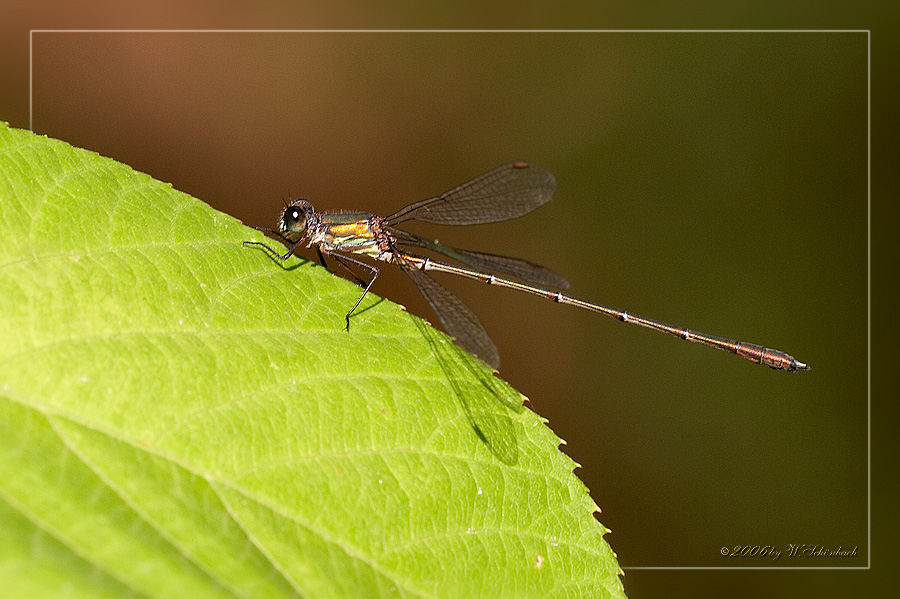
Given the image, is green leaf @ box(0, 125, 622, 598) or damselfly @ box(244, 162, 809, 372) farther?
damselfly @ box(244, 162, 809, 372)

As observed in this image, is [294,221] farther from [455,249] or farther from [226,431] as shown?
[226,431]

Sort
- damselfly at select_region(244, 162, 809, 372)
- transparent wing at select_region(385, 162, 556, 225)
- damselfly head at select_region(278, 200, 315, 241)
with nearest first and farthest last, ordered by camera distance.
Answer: damselfly head at select_region(278, 200, 315, 241) < damselfly at select_region(244, 162, 809, 372) < transparent wing at select_region(385, 162, 556, 225)

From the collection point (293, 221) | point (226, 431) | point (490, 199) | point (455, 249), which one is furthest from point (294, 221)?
point (226, 431)

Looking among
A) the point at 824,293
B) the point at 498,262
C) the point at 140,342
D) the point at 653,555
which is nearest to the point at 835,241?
the point at 824,293

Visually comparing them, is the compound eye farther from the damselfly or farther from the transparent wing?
the transparent wing

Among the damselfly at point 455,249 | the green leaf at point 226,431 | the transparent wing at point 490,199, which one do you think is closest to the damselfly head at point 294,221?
the damselfly at point 455,249

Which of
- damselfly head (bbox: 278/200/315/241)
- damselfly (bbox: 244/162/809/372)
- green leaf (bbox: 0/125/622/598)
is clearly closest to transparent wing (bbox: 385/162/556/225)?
damselfly (bbox: 244/162/809/372)

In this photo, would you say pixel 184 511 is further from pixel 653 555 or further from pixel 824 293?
pixel 824 293
